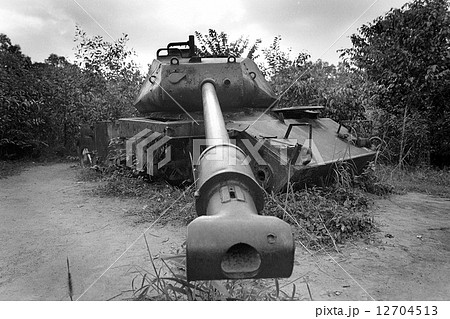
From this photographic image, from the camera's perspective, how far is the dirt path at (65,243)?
3.25 metres

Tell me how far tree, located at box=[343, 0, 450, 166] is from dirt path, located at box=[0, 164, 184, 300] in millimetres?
6270

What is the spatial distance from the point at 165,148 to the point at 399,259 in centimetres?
328

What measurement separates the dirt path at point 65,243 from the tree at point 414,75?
6.27 meters

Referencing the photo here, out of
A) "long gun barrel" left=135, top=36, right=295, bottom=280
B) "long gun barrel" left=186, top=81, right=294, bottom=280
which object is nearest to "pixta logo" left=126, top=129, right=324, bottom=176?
"long gun barrel" left=135, top=36, right=295, bottom=280

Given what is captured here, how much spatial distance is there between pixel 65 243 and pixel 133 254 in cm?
82

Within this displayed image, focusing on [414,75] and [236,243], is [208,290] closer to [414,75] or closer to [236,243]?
[236,243]

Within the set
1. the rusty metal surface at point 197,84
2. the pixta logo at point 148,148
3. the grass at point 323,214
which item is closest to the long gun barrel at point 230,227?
the grass at point 323,214

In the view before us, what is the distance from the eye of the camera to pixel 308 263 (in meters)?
3.78

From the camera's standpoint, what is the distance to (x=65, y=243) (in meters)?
4.30

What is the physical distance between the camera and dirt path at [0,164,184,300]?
3.25 meters

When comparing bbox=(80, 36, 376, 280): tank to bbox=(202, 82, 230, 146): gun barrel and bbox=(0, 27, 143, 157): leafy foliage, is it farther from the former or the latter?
bbox=(0, 27, 143, 157): leafy foliage

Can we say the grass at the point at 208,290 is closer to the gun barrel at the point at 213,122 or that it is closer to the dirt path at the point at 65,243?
the dirt path at the point at 65,243
